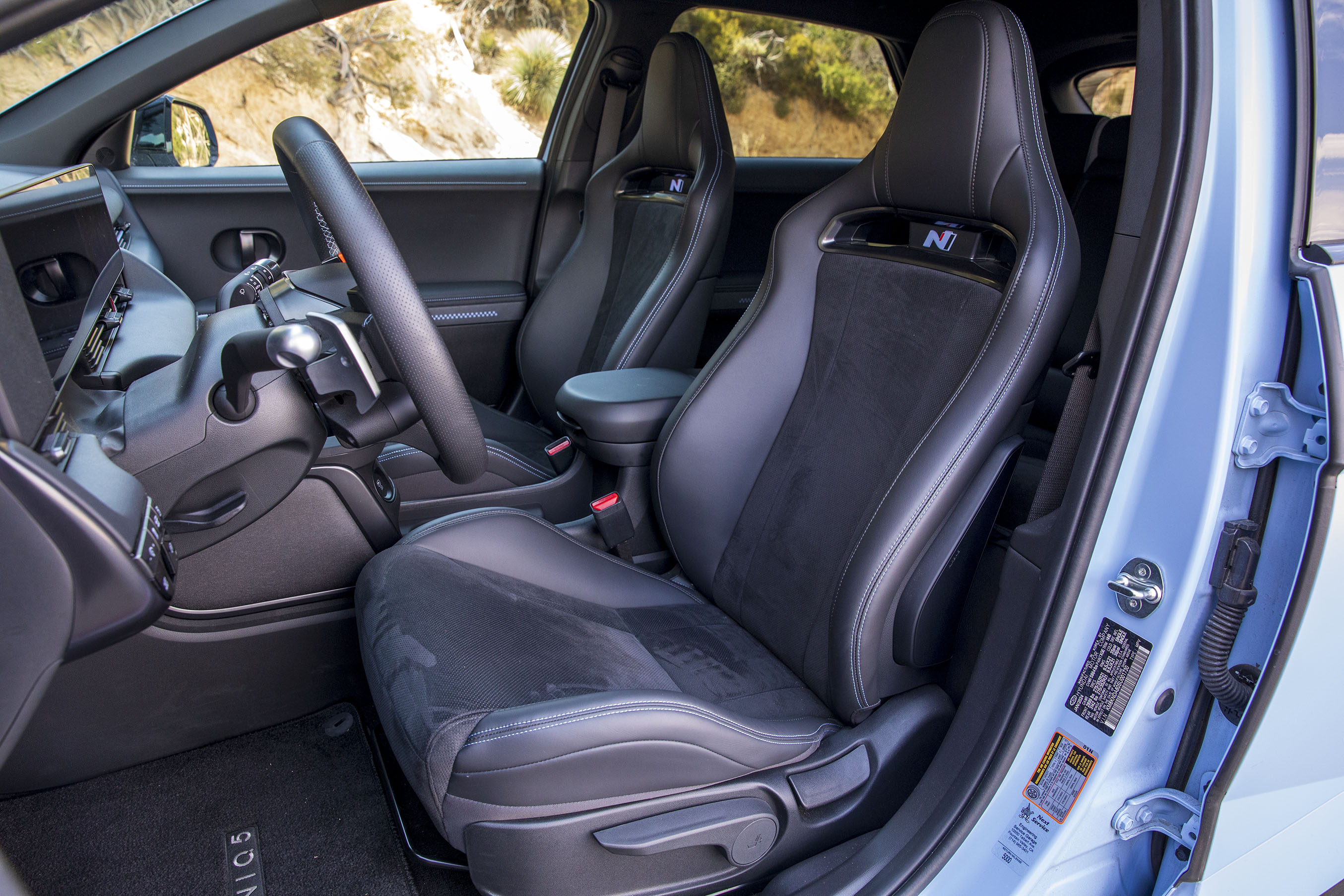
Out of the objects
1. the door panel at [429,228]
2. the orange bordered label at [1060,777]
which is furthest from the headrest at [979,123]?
the door panel at [429,228]

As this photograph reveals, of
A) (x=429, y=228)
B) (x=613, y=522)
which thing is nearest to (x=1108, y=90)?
(x=613, y=522)

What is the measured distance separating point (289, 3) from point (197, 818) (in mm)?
1587

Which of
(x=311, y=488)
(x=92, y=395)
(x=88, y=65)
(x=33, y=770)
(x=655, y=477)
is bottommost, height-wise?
(x=33, y=770)

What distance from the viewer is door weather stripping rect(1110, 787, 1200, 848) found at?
2.93 feet

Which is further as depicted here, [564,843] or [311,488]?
[311,488]

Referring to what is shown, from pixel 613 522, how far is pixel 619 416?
0.20 m

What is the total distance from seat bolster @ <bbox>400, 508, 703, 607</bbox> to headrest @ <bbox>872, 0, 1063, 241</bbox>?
0.76 m

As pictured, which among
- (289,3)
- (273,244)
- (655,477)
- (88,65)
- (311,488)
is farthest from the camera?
(273,244)

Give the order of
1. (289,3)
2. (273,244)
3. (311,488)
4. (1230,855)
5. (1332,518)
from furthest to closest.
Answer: (273,244), (289,3), (311,488), (1230,855), (1332,518)

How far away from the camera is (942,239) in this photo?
1.22m

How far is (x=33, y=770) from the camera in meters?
1.38

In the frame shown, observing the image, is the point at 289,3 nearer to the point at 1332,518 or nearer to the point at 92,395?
the point at 92,395

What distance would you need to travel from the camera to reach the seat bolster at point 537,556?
4.54 ft

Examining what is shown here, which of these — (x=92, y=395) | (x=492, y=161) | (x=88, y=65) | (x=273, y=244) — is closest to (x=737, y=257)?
(x=492, y=161)
